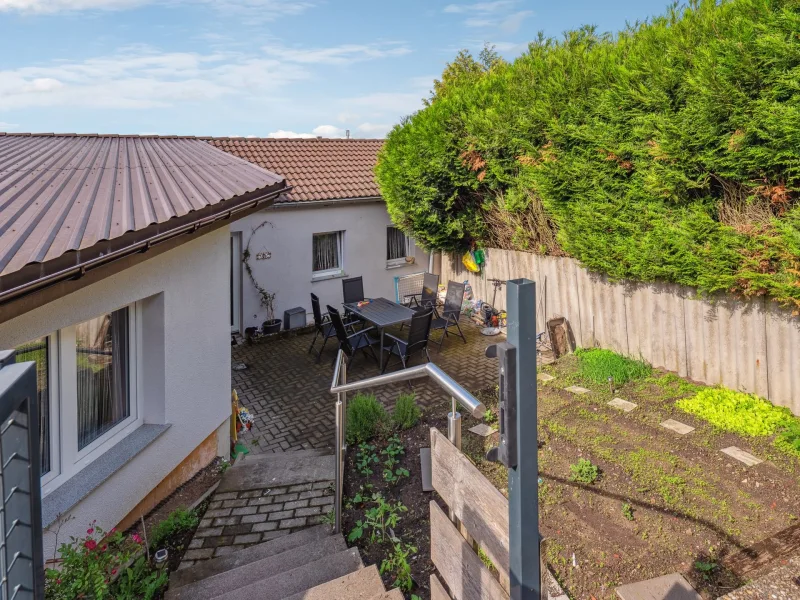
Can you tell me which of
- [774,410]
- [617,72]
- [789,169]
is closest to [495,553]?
[789,169]

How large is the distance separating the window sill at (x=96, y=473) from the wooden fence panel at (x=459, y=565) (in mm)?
2909

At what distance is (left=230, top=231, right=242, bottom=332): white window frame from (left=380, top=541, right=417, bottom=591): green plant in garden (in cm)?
852

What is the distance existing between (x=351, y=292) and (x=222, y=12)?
622 cm

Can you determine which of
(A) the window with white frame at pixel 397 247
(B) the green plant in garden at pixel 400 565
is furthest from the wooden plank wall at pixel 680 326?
(B) the green plant in garden at pixel 400 565

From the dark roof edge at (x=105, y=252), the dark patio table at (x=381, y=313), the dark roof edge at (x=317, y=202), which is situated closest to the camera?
the dark roof edge at (x=105, y=252)

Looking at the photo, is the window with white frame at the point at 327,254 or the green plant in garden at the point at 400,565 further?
the window with white frame at the point at 327,254

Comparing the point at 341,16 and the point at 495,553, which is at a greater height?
the point at 341,16

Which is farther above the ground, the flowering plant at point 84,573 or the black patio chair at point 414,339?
the black patio chair at point 414,339

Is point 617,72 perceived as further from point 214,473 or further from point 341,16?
point 214,473

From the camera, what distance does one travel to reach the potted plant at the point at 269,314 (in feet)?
38.8

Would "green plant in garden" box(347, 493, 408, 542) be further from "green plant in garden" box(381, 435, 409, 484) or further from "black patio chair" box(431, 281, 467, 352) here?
"black patio chair" box(431, 281, 467, 352)

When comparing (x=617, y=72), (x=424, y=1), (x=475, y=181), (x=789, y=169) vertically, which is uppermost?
(x=424, y=1)

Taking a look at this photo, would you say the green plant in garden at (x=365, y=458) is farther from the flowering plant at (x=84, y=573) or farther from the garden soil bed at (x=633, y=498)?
the flowering plant at (x=84, y=573)

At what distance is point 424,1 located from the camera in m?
12.0
